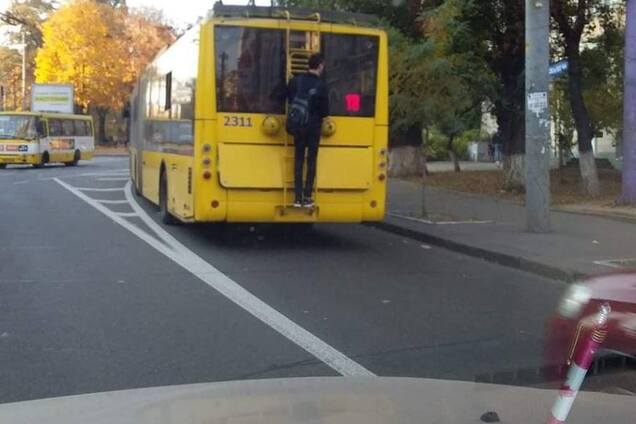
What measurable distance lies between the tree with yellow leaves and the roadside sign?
30.7 feet

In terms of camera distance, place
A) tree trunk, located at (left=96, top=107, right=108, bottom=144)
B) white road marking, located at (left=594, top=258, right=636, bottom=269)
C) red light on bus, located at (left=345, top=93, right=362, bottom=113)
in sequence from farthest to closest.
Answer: tree trunk, located at (left=96, top=107, right=108, bottom=144) < red light on bus, located at (left=345, top=93, right=362, bottom=113) < white road marking, located at (left=594, top=258, right=636, bottom=269)

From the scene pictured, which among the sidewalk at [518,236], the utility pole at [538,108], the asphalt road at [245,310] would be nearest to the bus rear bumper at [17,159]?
the sidewalk at [518,236]

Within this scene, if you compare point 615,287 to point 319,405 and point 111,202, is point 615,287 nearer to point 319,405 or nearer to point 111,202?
point 319,405

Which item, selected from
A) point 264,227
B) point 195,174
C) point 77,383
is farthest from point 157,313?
point 264,227

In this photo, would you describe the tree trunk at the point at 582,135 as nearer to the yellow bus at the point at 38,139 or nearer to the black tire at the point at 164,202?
the black tire at the point at 164,202

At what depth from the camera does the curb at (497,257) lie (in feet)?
33.5

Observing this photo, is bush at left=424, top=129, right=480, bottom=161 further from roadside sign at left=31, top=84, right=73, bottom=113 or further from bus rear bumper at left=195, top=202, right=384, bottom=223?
bus rear bumper at left=195, top=202, right=384, bottom=223

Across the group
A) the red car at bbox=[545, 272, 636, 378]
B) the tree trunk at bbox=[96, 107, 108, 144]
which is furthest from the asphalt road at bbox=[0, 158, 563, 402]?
the tree trunk at bbox=[96, 107, 108, 144]

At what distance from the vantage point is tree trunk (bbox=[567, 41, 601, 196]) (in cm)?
1898

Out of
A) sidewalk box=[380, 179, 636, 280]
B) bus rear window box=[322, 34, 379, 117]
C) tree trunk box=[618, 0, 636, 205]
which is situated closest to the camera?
sidewalk box=[380, 179, 636, 280]

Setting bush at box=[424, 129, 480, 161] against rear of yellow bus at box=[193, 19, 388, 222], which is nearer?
rear of yellow bus at box=[193, 19, 388, 222]

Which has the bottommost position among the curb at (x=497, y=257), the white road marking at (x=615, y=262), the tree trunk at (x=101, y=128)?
the curb at (x=497, y=257)

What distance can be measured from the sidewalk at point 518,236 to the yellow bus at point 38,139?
23094 millimetres

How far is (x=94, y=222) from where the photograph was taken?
15.5m
